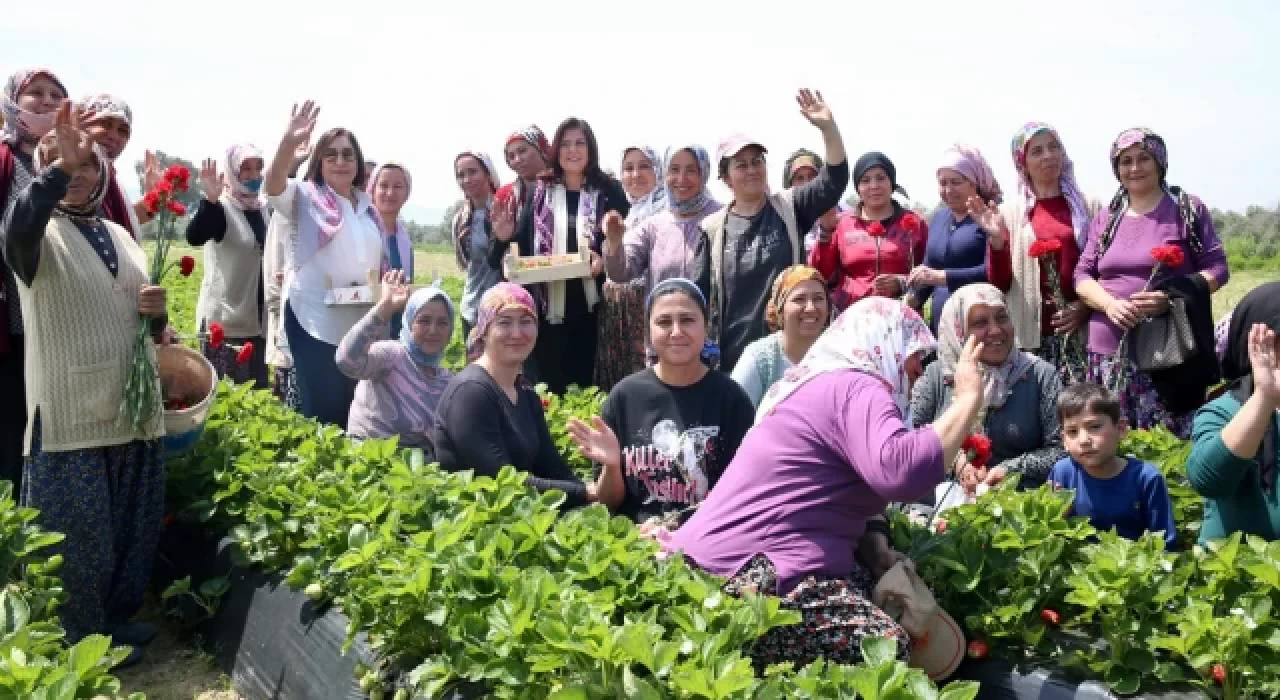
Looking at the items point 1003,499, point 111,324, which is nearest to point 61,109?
point 111,324

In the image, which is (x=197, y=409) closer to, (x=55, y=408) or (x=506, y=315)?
(x=55, y=408)

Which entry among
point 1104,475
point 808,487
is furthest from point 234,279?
point 1104,475

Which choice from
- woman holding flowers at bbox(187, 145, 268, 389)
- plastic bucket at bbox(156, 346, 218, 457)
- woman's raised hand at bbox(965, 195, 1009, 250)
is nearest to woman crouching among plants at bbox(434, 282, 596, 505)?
plastic bucket at bbox(156, 346, 218, 457)

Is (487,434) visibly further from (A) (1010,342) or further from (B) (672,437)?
(A) (1010,342)

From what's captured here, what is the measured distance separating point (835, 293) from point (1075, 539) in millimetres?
3311

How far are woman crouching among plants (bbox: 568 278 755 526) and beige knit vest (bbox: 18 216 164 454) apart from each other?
1701 mm

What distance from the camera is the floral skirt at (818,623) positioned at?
3.12 m

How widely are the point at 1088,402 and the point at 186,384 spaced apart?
3.48 metres

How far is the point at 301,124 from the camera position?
588 centimetres

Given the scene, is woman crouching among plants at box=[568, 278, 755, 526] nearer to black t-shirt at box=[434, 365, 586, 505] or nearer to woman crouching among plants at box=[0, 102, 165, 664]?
black t-shirt at box=[434, 365, 586, 505]

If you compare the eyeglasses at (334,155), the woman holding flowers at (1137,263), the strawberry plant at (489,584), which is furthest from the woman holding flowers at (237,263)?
the woman holding flowers at (1137,263)

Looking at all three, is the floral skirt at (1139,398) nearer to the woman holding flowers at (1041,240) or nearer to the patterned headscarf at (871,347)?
the woman holding flowers at (1041,240)

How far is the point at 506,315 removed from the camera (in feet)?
15.1

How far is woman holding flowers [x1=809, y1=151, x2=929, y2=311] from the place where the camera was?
645 cm
